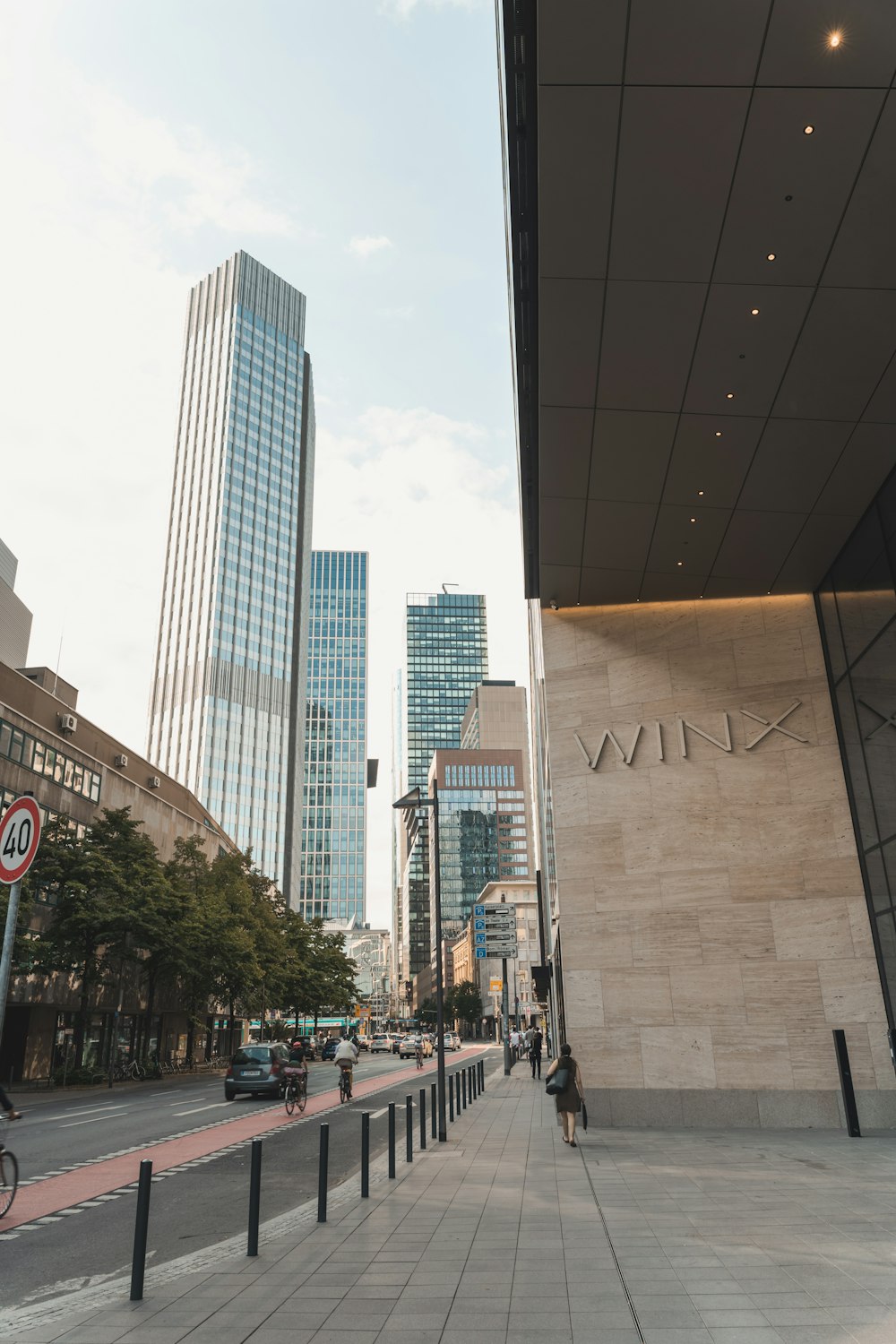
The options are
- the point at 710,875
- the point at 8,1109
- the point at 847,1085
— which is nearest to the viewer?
the point at 8,1109

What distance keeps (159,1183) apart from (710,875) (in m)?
11.5

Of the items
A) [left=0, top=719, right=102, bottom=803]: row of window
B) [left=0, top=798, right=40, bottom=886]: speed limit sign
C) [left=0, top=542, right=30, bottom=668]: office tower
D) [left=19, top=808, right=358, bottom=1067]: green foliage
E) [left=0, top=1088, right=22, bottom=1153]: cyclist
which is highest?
[left=0, top=542, right=30, bottom=668]: office tower

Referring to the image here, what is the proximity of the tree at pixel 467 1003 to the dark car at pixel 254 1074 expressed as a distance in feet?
330

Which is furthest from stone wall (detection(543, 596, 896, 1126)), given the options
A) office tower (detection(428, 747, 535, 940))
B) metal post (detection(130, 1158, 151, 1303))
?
office tower (detection(428, 747, 535, 940))

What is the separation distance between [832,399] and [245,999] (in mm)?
49708

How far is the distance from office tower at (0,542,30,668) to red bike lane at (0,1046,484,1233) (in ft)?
185

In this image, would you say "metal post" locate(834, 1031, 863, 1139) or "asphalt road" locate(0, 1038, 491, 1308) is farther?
"metal post" locate(834, 1031, 863, 1139)

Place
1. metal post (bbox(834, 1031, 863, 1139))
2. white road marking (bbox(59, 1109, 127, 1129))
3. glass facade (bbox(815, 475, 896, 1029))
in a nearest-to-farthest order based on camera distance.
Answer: metal post (bbox(834, 1031, 863, 1139)) < glass facade (bbox(815, 475, 896, 1029)) < white road marking (bbox(59, 1109, 127, 1129))

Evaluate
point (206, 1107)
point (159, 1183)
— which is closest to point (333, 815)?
point (206, 1107)

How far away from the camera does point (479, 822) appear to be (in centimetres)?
16762

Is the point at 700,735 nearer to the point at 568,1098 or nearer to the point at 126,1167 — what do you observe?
the point at 568,1098

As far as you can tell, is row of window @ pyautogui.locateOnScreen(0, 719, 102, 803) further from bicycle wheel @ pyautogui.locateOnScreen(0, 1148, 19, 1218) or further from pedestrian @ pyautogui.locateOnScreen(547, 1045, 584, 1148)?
pedestrian @ pyautogui.locateOnScreen(547, 1045, 584, 1148)

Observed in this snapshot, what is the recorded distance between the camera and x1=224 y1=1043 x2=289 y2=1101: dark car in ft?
85.7

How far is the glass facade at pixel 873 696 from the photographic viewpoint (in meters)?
15.9
